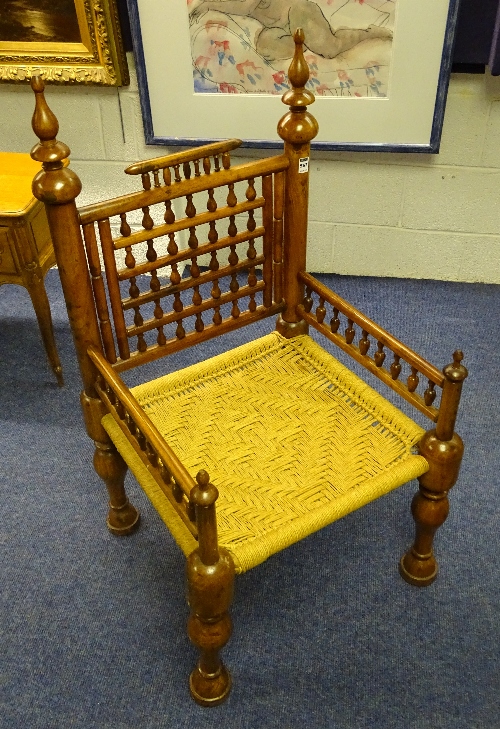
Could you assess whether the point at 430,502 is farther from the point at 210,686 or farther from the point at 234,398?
the point at 210,686

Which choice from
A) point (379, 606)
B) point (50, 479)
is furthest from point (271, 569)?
point (50, 479)

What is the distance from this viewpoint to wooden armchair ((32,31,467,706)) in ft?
4.14

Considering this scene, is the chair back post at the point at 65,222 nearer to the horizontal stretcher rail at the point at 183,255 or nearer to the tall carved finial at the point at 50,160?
the tall carved finial at the point at 50,160

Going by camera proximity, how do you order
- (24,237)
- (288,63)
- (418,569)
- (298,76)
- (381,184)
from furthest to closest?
(381,184)
(288,63)
(24,237)
(418,569)
(298,76)

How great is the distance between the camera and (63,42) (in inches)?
93.1

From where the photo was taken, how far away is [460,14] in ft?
7.02

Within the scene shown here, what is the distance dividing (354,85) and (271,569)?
162 cm

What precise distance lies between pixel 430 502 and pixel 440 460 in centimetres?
14

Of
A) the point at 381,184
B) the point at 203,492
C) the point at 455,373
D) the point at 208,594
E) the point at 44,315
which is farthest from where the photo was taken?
the point at 381,184

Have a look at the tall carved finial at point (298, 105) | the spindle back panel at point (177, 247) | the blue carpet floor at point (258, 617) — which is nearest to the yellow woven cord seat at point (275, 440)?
the spindle back panel at point (177, 247)

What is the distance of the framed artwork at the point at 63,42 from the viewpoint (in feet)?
7.50

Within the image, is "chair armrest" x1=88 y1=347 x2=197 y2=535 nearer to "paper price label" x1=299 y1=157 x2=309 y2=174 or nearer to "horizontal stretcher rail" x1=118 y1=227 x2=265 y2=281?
"horizontal stretcher rail" x1=118 y1=227 x2=265 y2=281

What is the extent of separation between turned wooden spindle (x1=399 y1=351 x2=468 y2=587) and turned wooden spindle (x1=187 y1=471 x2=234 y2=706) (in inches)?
19.2

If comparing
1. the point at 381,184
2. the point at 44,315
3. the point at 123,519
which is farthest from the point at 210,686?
the point at 381,184
